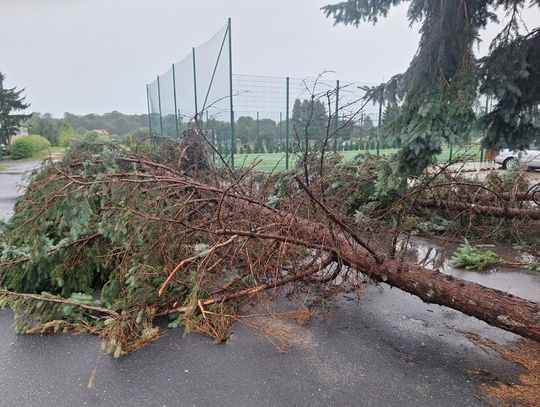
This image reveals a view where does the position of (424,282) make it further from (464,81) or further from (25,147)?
(25,147)

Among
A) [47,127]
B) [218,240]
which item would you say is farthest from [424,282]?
[47,127]

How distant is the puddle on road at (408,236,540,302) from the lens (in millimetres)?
3713

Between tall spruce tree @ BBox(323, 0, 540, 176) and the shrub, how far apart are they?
1010 inches

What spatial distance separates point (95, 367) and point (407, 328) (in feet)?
7.68

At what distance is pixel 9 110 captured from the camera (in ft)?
90.7

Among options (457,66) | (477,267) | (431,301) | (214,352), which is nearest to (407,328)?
(431,301)

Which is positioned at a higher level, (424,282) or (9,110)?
(9,110)

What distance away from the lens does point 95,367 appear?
2.42 metres

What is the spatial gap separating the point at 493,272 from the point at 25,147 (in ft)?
92.4

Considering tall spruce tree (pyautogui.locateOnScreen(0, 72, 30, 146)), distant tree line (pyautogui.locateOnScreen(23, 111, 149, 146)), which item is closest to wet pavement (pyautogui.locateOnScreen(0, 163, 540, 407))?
distant tree line (pyautogui.locateOnScreen(23, 111, 149, 146))

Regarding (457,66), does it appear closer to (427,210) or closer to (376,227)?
(376,227)

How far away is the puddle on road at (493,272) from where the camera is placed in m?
3.71

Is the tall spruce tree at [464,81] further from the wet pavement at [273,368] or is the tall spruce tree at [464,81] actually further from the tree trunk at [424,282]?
the wet pavement at [273,368]

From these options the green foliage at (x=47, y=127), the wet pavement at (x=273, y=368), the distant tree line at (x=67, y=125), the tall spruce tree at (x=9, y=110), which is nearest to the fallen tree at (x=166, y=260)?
A: the wet pavement at (x=273, y=368)
